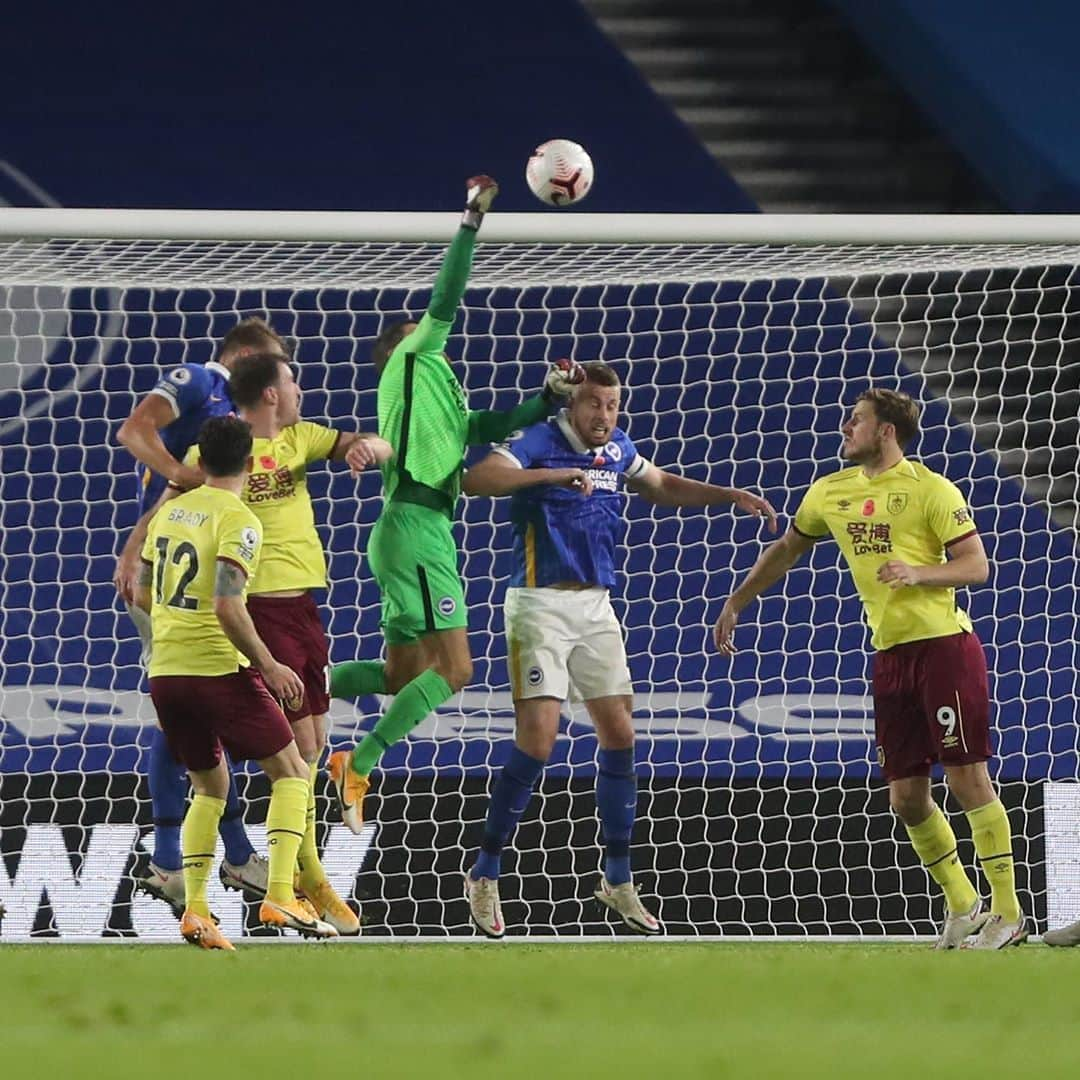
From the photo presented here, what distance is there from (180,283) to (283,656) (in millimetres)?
1992

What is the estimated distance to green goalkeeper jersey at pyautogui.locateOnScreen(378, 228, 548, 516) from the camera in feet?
20.9

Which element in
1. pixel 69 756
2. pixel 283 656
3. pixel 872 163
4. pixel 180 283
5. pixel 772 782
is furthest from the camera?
pixel 872 163

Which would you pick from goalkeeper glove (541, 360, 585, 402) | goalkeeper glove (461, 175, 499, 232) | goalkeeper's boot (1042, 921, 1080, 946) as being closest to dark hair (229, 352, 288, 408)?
goalkeeper glove (461, 175, 499, 232)

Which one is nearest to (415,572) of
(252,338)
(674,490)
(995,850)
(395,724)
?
(395,724)

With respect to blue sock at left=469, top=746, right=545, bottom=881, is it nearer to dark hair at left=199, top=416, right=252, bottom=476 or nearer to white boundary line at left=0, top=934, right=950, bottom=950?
white boundary line at left=0, top=934, right=950, bottom=950

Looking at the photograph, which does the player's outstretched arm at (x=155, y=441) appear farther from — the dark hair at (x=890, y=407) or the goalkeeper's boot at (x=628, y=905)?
the dark hair at (x=890, y=407)

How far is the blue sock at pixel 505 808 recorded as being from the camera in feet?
21.0

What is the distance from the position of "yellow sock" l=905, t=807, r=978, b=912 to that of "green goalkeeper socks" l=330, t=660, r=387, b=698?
170 cm

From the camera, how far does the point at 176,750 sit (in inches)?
213

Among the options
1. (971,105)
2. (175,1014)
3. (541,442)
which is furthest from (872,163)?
(175,1014)

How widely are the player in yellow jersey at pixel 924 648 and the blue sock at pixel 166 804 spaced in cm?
214

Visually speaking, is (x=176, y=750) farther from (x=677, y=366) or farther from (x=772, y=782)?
(x=677, y=366)

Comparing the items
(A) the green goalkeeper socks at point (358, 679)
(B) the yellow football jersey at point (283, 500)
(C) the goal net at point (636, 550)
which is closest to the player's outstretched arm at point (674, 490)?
(C) the goal net at point (636, 550)

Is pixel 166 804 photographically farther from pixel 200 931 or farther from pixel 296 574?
pixel 200 931
